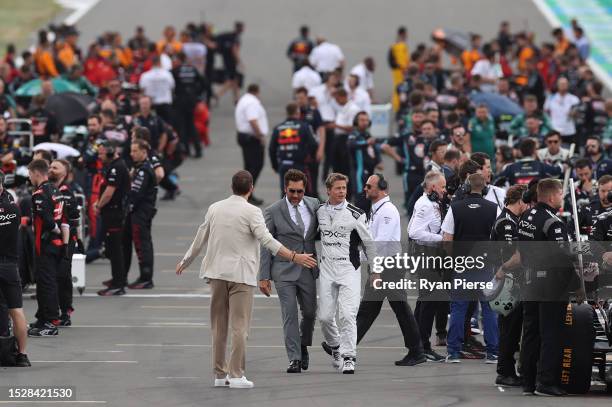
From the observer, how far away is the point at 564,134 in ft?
92.1

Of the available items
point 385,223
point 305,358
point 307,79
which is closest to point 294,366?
point 305,358

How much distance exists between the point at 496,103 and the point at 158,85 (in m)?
6.30

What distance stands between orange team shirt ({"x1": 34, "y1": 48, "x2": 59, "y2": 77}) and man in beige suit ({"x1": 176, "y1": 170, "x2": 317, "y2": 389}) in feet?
59.4

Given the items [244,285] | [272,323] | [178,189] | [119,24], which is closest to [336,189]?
[244,285]

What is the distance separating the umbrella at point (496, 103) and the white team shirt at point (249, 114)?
3.70m

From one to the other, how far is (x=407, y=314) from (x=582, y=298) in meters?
1.98

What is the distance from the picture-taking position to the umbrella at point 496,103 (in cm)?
2629

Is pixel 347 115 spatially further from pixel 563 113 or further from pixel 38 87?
pixel 38 87

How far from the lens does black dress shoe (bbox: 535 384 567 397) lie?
43.0ft

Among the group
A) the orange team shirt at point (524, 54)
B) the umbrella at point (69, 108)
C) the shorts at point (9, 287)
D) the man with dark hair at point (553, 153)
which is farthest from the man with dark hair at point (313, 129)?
the orange team shirt at point (524, 54)

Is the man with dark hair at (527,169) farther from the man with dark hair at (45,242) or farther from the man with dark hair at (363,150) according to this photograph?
the man with dark hair at (45,242)

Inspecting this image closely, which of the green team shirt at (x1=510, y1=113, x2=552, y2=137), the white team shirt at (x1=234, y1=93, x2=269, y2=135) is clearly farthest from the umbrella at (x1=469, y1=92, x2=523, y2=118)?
the white team shirt at (x1=234, y1=93, x2=269, y2=135)

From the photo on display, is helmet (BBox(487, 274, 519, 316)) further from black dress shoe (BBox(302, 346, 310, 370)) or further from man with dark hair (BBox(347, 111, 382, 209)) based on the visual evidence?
man with dark hair (BBox(347, 111, 382, 209))

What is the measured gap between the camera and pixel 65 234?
16.4 meters
